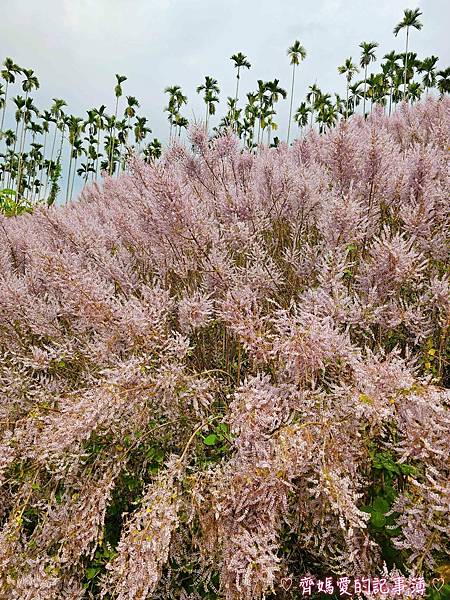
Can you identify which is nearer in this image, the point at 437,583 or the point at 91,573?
the point at 437,583

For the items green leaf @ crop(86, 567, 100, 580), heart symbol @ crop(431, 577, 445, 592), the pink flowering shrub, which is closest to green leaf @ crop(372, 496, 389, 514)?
the pink flowering shrub

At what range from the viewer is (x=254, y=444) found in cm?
168

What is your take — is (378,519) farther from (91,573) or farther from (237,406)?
(91,573)

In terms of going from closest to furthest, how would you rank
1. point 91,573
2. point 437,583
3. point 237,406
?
point 437,583, point 237,406, point 91,573

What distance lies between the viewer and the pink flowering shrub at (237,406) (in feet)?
5.28

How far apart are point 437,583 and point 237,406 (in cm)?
82

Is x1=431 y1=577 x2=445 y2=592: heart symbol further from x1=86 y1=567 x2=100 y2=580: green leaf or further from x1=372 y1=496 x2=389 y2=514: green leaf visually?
x1=86 y1=567 x2=100 y2=580: green leaf

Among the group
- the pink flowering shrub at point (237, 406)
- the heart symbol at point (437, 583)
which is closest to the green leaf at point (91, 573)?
the pink flowering shrub at point (237, 406)

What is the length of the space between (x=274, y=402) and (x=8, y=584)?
1.15 metres

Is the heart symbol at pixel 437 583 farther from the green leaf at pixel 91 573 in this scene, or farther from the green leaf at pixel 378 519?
the green leaf at pixel 91 573

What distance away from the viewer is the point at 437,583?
1636 mm

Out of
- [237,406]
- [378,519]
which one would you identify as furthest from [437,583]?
[237,406]

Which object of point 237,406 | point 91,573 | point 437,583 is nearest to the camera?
point 437,583

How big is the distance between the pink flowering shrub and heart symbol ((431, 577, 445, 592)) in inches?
2.1
